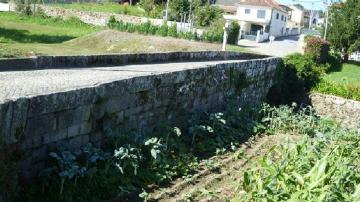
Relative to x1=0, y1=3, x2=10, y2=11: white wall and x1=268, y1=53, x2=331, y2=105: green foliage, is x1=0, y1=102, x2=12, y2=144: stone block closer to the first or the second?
x1=268, y1=53, x2=331, y2=105: green foliage

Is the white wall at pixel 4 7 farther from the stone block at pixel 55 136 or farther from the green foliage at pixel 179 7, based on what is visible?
the stone block at pixel 55 136

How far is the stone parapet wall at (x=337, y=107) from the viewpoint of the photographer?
19875 mm

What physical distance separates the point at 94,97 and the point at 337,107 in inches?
585

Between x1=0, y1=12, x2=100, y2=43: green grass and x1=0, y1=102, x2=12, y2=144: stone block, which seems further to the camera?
x1=0, y1=12, x2=100, y2=43: green grass

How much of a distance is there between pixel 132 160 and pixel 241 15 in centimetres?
5741

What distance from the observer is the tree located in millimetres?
34969

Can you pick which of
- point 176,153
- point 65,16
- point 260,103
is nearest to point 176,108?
point 176,153

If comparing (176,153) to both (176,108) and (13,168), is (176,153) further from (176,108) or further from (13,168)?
(13,168)

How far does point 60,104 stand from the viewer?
6570mm

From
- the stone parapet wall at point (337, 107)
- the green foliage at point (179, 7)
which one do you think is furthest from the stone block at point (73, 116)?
the green foliage at point (179, 7)

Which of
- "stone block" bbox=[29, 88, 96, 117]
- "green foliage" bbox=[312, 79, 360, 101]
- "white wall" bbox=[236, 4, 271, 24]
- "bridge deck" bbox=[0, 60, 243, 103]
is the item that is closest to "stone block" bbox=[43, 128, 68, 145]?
"stone block" bbox=[29, 88, 96, 117]

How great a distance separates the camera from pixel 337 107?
2020 centimetres

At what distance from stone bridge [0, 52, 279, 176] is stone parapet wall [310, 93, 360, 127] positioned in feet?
23.4

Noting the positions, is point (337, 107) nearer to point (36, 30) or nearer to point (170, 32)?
point (170, 32)
